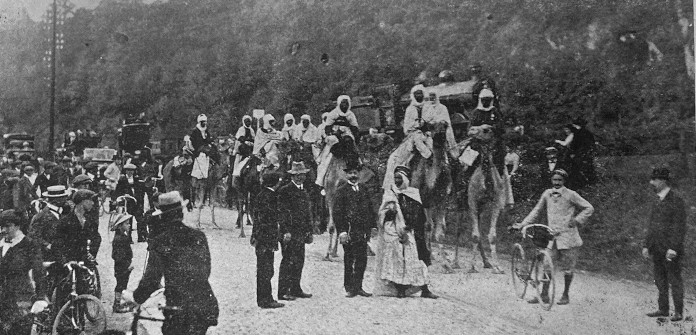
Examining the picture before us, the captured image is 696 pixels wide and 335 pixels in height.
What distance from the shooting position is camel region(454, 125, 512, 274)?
229 inches

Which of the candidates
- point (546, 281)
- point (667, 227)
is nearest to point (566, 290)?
point (546, 281)

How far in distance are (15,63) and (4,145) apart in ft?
2.96

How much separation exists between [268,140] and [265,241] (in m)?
1.25

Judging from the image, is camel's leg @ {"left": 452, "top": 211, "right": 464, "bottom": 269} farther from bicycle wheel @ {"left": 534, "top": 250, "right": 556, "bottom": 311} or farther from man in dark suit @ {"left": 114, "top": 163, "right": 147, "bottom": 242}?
man in dark suit @ {"left": 114, "top": 163, "right": 147, "bottom": 242}

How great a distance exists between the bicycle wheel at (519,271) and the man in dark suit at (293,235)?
185cm

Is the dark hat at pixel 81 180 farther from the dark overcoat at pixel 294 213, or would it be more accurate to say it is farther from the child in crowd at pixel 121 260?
the dark overcoat at pixel 294 213

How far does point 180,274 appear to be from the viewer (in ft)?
15.2

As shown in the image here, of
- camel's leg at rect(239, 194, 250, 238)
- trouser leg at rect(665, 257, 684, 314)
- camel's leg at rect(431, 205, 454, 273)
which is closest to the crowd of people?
trouser leg at rect(665, 257, 684, 314)

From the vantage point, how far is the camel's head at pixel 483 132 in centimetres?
584

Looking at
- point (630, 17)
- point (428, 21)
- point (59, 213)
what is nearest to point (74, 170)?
point (59, 213)

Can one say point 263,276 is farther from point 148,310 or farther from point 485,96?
point 485,96

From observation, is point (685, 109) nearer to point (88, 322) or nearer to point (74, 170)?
point (88, 322)

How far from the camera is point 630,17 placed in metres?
5.54

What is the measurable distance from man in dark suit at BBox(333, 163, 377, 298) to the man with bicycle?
154 centimetres
